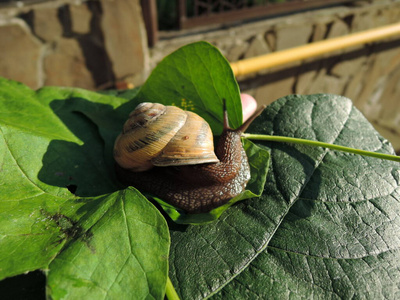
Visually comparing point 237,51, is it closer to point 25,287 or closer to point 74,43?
point 74,43

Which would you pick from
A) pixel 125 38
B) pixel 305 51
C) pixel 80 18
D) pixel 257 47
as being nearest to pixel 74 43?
pixel 80 18

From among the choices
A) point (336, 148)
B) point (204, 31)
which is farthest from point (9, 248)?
point (204, 31)

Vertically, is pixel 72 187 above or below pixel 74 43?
above

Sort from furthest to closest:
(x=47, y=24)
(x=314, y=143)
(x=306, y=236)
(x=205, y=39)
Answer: (x=205, y=39) → (x=47, y=24) → (x=314, y=143) → (x=306, y=236)

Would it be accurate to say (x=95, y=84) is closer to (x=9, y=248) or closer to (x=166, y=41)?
(x=166, y=41)

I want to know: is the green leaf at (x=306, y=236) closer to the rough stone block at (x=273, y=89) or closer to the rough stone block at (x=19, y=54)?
the rough stone block at (x=19, y=54)
